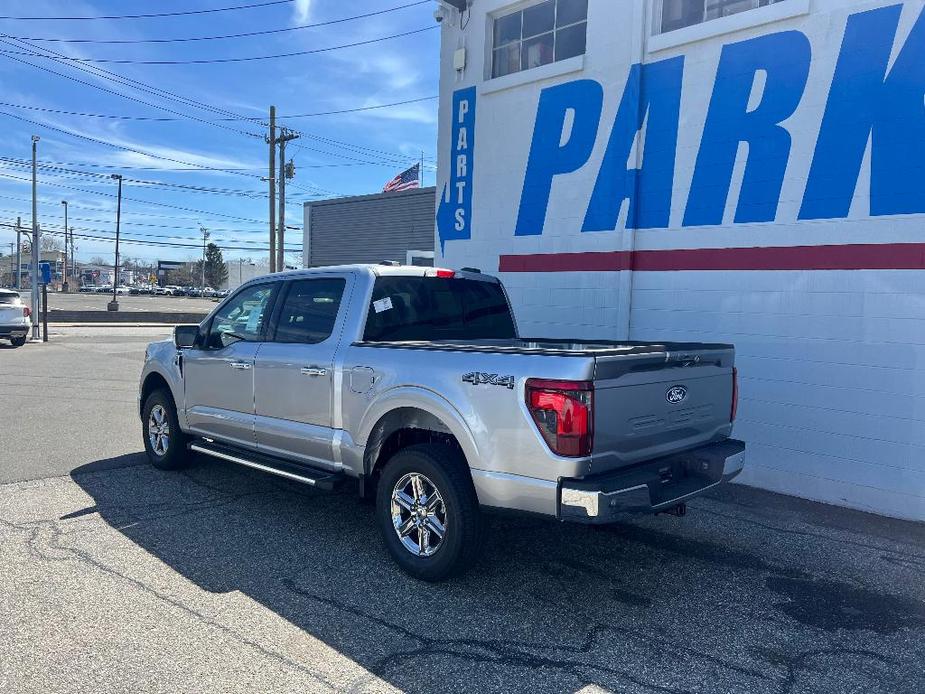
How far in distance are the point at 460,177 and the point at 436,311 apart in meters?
4.98

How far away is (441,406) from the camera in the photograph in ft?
13.0

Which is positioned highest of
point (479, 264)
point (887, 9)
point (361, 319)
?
point (887, 9)

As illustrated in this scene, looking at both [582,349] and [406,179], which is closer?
[582,349]

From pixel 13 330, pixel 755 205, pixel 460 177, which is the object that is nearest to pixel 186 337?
pixel 460 177

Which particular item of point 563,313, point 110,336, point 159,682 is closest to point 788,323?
point 563,313

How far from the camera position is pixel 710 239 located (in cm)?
705

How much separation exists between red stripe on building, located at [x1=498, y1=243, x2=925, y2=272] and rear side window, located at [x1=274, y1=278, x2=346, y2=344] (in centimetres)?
386

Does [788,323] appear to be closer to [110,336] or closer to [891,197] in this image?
[891,197]

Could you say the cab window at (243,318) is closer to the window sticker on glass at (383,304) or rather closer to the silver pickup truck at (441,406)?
the silver pickup truck at (441,406)

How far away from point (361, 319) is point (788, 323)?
414 centimetres

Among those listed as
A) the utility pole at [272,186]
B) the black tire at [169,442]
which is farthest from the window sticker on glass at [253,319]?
the utility pole at [272,186]

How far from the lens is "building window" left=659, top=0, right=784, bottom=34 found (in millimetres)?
7031

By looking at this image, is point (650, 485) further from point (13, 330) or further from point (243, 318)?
point (13, 330)

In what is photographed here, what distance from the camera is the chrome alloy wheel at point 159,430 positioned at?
21.4 ft
